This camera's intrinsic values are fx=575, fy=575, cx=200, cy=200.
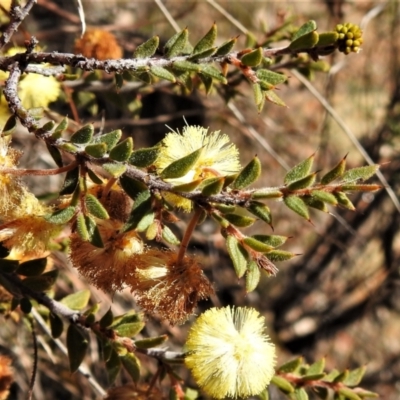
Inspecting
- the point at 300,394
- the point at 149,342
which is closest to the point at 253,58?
the point at 149,342

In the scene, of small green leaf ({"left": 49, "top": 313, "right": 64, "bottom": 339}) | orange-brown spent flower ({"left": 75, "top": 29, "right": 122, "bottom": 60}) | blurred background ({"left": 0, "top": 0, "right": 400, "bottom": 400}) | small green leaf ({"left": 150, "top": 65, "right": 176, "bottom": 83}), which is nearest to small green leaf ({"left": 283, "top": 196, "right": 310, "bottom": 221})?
Result: small green leaf ({"left": 150, "top": 65, "right": 176, "bottom": 83})

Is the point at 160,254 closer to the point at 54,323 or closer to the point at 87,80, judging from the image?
the point at 54,323

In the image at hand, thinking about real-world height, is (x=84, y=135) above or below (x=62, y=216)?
above

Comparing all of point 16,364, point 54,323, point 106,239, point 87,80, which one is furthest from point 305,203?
point 16,364

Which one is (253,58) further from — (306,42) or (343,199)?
(343,199)

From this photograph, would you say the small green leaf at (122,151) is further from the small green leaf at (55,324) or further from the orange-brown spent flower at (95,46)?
the orange-brown spent flower at (95,46)

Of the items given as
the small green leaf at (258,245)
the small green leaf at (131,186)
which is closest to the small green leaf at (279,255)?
the small green leaf at (258,245)
